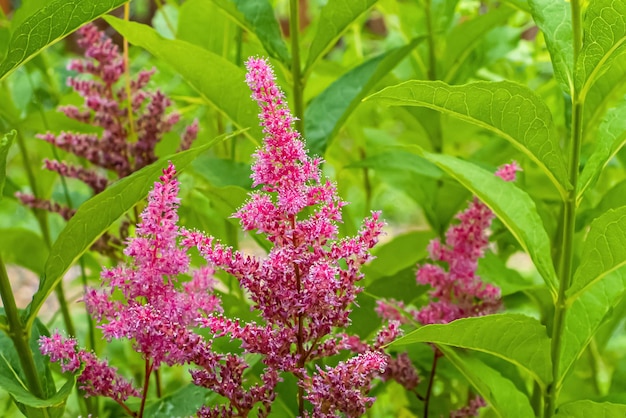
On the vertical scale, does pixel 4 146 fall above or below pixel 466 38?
below

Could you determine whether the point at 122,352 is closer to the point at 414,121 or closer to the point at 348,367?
the point at 414,121

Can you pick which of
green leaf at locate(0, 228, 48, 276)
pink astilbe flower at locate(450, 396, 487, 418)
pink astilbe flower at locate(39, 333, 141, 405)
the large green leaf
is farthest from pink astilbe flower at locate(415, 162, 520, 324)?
green leaf at locate(0, 228, 48, 276)

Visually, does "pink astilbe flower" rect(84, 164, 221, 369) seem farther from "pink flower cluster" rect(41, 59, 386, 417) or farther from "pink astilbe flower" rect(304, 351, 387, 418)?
"pink astilbe flower" rect(304, 351, 387, 418)

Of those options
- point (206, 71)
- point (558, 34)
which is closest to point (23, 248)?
point (206, 71)

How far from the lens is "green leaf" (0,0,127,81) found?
75cm

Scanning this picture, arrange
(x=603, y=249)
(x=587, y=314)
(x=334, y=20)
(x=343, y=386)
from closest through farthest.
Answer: (x=343, y=386) < (x=603, y=249) < (x=587, y=314) < (x=334, y=20)

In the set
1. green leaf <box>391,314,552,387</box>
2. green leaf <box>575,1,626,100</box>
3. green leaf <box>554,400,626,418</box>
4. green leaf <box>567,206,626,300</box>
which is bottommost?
green leaf <box>554,400,626,418</box>

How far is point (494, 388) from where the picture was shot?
86 cm

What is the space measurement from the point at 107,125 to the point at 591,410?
0.64 m

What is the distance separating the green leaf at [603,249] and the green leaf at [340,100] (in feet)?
1.11

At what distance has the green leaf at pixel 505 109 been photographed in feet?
2.38

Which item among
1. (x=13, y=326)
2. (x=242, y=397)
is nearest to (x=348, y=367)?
(x=242, y=397)

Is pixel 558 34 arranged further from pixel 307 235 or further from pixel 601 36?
pixel 307 235

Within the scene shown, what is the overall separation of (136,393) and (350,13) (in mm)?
481
